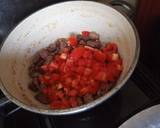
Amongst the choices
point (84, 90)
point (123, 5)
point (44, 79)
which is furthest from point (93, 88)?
point (123, 5)

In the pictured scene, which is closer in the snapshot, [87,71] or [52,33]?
[87,71]

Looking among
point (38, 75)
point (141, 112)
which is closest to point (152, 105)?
point (141, 112)

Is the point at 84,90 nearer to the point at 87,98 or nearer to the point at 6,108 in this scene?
the point at 87,98

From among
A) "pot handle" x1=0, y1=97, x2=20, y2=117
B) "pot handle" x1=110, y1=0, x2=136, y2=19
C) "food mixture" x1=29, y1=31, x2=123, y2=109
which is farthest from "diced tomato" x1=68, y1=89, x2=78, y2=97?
"pot handle" x1=110, y1=0, x2=136, y2=19

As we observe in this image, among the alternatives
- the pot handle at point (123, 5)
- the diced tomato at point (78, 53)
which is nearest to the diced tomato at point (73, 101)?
the diced tomato at point (78, 53)

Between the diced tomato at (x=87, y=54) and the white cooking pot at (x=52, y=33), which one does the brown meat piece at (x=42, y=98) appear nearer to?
the white cooking pot at (x=52, y=33)

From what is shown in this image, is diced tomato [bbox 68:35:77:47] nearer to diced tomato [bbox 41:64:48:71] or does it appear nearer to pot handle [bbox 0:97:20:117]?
diced tomato [bbox 41:64:48:71]

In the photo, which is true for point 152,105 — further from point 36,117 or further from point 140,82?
point 36,117
